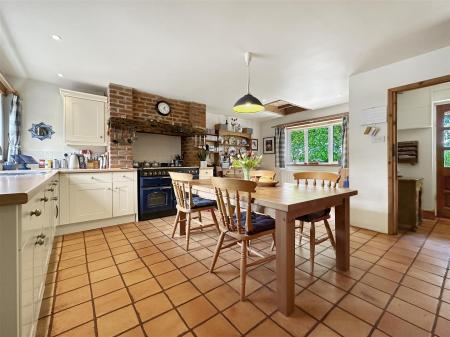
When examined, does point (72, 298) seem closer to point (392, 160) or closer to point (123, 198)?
point (123, 198)

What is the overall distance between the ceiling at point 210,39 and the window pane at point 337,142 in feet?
6.48

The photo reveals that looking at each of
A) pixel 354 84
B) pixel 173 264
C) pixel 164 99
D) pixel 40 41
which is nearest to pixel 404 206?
pixel 354 84

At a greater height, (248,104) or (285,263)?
(248,104)

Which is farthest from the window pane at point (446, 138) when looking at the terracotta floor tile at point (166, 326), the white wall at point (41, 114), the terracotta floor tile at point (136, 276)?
the white wall at point (41, 114)

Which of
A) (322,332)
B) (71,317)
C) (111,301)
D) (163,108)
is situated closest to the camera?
(322,332)

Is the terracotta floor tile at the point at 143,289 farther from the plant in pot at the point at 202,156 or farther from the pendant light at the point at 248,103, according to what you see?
the plant in pot at the point at 202,156

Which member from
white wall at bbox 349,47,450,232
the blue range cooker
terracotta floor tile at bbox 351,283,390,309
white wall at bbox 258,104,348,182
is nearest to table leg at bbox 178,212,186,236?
the blue range cooker

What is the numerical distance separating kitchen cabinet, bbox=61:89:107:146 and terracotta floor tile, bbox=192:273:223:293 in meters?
2.85

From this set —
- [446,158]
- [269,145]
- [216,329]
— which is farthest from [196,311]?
[269,145]

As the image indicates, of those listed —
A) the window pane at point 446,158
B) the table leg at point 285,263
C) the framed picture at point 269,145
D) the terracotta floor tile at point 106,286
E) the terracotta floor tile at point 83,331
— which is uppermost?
the framed picture at point 269,145

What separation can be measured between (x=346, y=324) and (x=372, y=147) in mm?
2451

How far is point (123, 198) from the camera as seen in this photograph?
10.5 feet

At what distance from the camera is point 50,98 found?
128 inches

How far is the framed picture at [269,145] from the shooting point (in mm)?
6058
